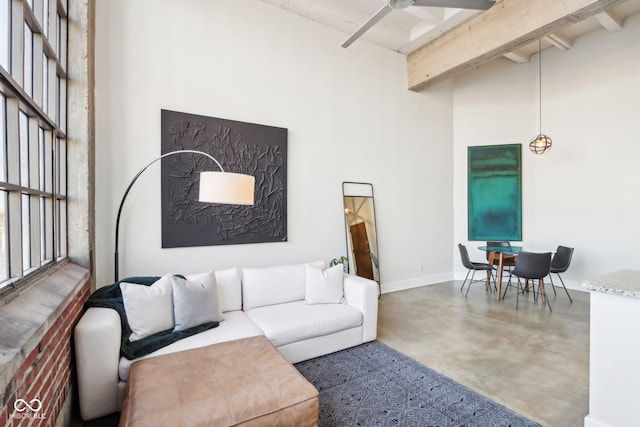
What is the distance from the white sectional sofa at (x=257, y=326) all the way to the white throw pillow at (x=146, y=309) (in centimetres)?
14

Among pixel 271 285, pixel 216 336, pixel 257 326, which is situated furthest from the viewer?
pixel 271 285

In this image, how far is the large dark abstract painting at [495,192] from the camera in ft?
18.6

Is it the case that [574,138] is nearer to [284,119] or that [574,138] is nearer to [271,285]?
[284,119]

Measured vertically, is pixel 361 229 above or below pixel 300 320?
above

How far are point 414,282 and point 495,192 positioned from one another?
2.28 metres

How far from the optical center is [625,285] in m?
1.74

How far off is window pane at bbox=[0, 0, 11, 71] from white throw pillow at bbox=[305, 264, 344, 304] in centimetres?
266

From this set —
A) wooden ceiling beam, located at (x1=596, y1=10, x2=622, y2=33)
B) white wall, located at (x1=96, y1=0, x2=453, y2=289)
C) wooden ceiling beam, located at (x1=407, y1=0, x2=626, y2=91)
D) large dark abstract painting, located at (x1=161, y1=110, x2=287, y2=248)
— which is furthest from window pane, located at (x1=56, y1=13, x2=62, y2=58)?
wooden ceiling beam, located at (x1=596, y1=10, x2=622, y2=33)

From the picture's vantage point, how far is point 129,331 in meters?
2.31

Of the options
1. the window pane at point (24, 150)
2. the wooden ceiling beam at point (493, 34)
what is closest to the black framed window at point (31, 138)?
the window pane at point (24, 150)

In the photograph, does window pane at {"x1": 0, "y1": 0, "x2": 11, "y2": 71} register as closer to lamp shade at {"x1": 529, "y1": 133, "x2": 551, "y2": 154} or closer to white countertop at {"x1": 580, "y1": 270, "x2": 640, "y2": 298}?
white countertop at {"x1": 580, "y1": 270, "x2": 640, "y2": 298}

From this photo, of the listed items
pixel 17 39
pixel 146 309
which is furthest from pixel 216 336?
pixel 17 39

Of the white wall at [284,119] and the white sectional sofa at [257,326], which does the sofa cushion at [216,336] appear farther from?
the white wall at [284,119]

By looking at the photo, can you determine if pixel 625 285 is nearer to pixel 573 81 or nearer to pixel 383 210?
pixel 383 210
